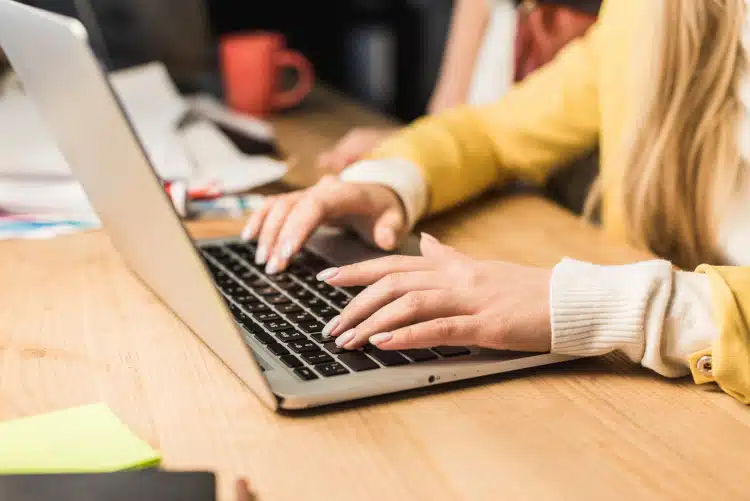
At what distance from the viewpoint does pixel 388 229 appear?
34.7 inches

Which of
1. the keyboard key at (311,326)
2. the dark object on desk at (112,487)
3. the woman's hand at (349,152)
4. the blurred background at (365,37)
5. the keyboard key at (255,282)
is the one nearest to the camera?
the dark object on desk at (112,487)

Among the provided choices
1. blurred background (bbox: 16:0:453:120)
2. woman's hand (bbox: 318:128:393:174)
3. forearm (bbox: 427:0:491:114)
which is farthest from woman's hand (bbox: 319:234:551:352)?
blurred background (bbox: 16:0:453:120)

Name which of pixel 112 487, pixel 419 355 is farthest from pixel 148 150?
pixel 112 487

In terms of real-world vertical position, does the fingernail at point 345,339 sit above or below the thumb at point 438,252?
below

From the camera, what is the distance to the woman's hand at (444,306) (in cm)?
64

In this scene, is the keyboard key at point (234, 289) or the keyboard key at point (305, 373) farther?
the keyboard key at point (234, 289)

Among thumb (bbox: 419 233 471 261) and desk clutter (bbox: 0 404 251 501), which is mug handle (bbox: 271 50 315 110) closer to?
thumb (bbox: 419 233 471 261)

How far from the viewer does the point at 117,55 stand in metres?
1.68

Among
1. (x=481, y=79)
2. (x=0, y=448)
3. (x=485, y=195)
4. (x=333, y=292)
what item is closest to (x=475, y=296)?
(x=333, y=292)

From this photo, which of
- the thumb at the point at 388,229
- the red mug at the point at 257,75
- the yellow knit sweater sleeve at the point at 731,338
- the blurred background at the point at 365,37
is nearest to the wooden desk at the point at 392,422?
the yellow knit sweater sleeve at the point at 731,338

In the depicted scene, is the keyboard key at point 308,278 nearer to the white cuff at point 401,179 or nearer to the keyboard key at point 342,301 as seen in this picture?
the keyboard key at point 342,301

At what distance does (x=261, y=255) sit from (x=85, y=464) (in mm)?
369

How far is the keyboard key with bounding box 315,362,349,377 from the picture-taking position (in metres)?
0.61

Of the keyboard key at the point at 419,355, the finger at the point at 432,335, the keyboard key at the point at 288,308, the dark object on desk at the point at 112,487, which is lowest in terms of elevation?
the keyboard key at the point at 288,308
